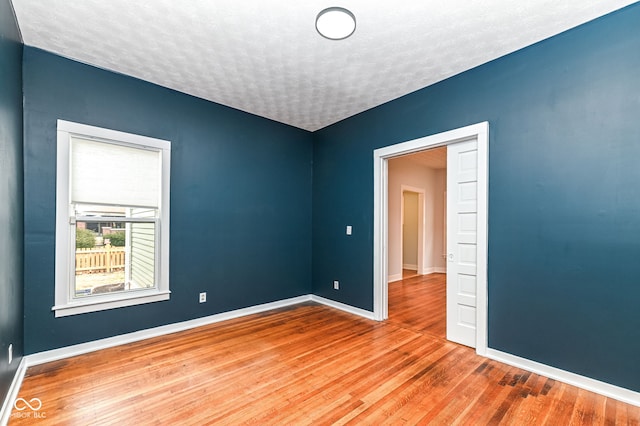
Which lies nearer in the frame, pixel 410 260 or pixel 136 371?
pixel 136 371

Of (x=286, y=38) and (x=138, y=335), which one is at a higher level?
(x=286, y=38)

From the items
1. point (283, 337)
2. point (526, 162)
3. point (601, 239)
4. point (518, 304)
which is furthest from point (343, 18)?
point (283, 337)

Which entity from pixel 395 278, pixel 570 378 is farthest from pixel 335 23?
pixel 395 278

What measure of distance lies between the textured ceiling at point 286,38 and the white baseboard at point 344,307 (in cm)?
284

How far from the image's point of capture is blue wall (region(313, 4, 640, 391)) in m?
2.13

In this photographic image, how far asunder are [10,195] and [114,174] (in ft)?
3.16

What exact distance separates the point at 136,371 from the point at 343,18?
3.31 m

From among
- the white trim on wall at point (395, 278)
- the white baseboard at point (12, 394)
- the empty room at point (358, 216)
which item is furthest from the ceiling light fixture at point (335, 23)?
the white trim on wall at point (395, 278)

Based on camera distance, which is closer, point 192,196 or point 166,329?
point 166,329

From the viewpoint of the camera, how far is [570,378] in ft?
7.63

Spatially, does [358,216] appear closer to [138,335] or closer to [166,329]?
[166,329]

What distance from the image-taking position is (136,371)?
2.49 meters

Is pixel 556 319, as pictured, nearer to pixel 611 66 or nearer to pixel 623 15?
pixel 611 66

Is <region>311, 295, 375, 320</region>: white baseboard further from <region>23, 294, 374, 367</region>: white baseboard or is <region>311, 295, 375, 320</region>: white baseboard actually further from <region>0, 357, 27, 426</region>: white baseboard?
<region>0, 357, 27, 426</region>: white baseboard
